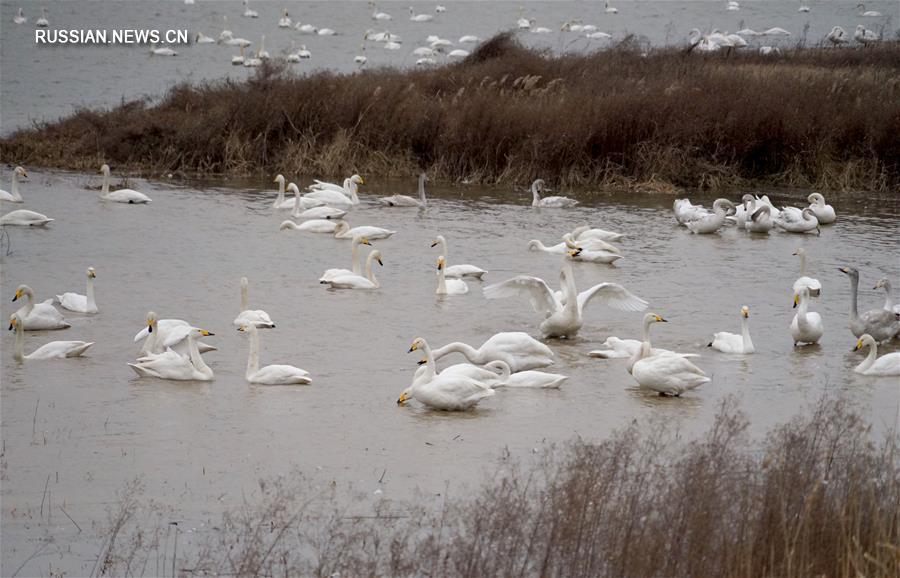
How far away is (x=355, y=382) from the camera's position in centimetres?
1038

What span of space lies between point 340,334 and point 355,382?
1842 millimetres

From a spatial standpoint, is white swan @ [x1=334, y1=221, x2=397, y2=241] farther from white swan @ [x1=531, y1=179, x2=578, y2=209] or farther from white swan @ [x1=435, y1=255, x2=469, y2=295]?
white swan @ [x1=531, y1=179, x2=578, y2=209]

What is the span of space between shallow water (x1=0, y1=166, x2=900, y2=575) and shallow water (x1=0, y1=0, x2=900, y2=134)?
13.1 m

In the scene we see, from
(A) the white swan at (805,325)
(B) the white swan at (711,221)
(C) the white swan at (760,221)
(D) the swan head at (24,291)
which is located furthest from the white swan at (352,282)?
(C) the white swan at (760,221)

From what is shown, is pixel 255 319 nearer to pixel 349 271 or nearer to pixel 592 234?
pixel 349 271

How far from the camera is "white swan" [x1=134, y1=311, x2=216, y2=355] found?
10797 millimetres

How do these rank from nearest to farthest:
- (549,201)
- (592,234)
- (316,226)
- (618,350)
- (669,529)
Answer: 1. (669,529)
2. (618,350)
3. (592,234)
4. (316,226)
5. (549,201)

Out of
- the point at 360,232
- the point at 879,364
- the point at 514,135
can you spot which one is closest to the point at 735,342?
the point at 879,364

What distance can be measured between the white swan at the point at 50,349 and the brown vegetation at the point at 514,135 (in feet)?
42.0

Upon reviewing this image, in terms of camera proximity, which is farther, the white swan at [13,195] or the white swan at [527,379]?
the white swan at [13,195]

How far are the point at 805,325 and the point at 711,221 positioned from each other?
6.71 metres

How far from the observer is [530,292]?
1243 centimetres

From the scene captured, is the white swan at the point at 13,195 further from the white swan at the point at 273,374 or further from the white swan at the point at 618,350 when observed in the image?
the white swan at the point at 618,350

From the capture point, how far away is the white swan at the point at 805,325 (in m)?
12.0
